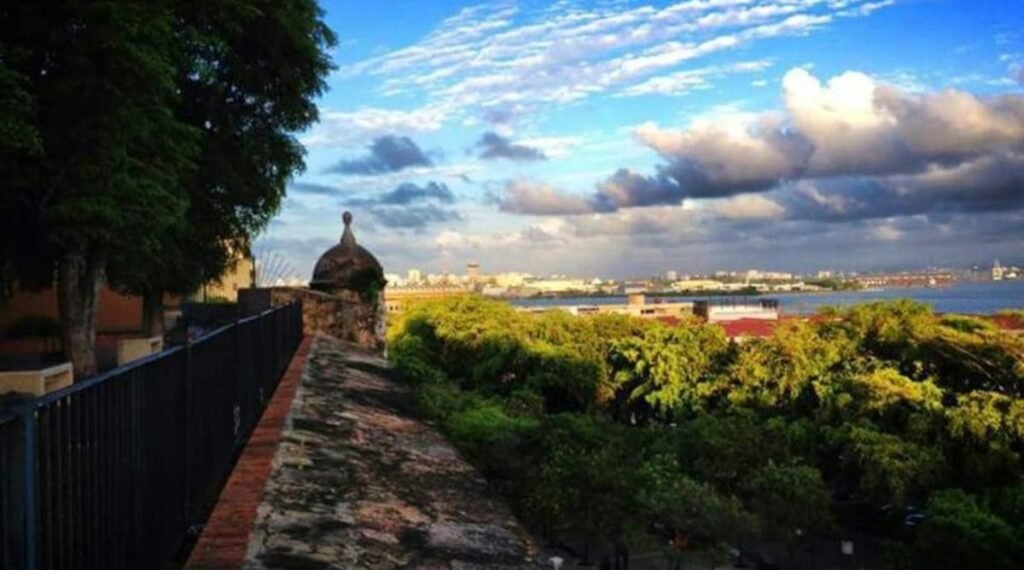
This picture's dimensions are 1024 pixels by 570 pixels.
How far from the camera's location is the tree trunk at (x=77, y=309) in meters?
15.4

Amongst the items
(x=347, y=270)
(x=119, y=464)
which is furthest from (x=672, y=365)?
(x=119, y=464)

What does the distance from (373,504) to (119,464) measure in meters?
1.48

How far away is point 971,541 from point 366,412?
842 inches

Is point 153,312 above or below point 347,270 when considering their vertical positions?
below

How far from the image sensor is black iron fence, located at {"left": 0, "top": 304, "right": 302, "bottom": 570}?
2.50m

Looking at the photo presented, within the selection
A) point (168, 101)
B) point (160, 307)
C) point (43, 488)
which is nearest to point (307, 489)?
point (43, 488)

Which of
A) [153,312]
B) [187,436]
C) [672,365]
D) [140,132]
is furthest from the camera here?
[672,365]

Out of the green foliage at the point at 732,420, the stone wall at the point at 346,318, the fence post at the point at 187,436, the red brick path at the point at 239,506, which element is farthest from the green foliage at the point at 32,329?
the fence post at the point at 187,436

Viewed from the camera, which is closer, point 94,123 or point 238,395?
point 238,395

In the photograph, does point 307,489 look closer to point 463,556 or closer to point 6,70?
point 463,556

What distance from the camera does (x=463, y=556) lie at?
159 inches

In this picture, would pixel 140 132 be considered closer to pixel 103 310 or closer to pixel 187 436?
pixel 187 436

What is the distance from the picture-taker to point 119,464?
3.51 meters

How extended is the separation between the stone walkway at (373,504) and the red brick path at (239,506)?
51mm
